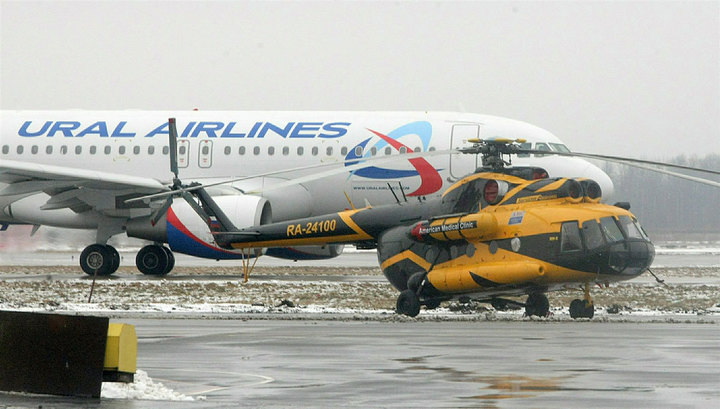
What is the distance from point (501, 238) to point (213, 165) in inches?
582

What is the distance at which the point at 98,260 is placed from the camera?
31.9 metres

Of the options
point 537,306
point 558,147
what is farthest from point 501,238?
point 558,147

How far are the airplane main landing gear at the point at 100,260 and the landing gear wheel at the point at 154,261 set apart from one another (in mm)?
736

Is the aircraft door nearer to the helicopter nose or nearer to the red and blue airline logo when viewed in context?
the red and blue airline logo

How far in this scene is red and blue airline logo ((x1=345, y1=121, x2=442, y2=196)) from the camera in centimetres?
3138

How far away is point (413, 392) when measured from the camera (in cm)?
1122

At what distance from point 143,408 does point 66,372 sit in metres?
1.30

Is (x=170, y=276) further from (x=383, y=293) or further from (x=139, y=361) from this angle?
(x=139, y=361)

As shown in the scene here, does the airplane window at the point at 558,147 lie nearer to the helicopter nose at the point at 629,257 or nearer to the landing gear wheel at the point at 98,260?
the landing gear wheel at the point at 98,260

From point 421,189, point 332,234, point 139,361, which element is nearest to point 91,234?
point 421,189

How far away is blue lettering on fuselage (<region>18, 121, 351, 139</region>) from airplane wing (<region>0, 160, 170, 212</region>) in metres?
2.00

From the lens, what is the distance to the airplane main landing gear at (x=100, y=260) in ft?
104

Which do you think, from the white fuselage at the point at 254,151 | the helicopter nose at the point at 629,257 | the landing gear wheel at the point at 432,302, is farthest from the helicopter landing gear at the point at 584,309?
the white fuselage at the point at 254,151

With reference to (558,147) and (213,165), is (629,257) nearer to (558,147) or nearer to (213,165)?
(558,147)
